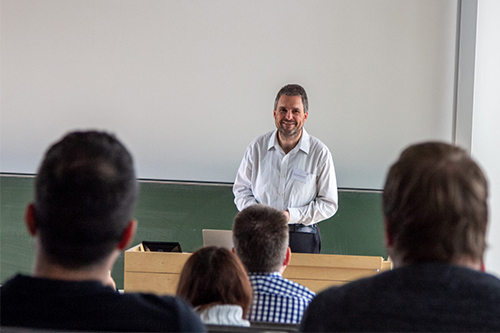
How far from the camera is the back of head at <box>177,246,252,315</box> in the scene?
1.41 m

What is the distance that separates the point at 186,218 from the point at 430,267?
127 inches

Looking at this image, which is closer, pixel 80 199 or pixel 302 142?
pixel 80 199

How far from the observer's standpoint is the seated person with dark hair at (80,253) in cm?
90

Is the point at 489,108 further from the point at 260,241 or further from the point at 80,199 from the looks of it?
the point at 80,199

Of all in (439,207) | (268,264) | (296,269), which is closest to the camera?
(439,207)

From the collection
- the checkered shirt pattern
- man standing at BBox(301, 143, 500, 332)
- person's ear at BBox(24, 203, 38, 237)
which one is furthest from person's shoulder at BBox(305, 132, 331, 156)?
person's ear at BBox(24, 203, 38, 237)

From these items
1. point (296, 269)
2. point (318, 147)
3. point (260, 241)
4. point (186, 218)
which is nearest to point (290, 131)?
point (318, 147)

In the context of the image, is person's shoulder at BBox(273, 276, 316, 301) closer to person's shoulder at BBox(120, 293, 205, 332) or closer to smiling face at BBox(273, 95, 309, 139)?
person's shoulder at BBox(120, 293, 205, 332)

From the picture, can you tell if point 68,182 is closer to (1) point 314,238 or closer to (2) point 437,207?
(2) point 437,207

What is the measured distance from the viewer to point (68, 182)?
925 millimetres

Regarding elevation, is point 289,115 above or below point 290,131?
above

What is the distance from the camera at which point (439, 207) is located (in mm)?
859

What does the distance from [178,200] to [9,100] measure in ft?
6.26

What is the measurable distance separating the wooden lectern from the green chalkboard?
3.58 feet
